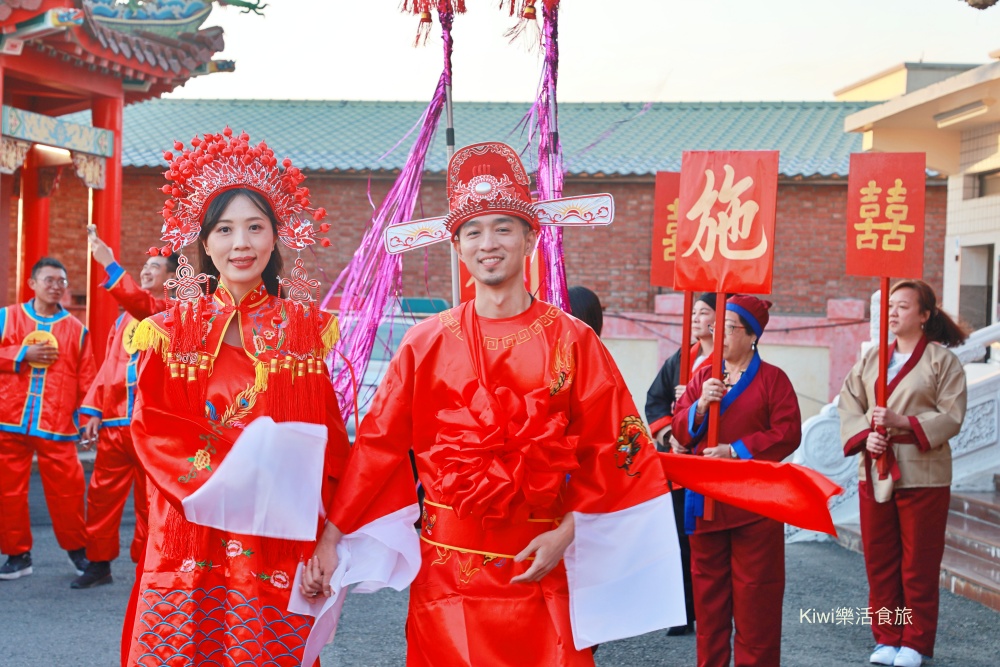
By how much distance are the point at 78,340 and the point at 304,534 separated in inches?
168

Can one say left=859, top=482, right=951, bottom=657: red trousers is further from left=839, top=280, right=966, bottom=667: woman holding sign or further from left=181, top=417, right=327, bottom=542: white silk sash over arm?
left=181, top=417, right=327, bottom=542: white silk sash over arm

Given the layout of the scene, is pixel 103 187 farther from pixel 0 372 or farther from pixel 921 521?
pixel 921 521

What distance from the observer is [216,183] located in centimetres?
300

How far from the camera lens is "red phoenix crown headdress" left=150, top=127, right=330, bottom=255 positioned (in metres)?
2.99

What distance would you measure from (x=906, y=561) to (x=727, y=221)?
1888 mm

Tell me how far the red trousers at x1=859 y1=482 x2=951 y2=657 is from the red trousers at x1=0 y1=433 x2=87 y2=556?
4.27 metres

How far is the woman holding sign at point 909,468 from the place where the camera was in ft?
15.5

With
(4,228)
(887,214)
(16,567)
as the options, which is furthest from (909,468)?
(4,228)

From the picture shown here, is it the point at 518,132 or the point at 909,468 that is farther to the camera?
the point at 518,132

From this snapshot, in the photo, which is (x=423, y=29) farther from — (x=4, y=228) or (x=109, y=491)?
(x=4, y=228)

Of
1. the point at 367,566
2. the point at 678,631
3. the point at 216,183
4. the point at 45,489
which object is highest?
the point at 216,183

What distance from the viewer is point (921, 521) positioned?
476 cm

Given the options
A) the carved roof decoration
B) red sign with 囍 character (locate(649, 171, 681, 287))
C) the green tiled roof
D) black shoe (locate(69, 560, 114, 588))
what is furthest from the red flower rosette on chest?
the green tiled roof

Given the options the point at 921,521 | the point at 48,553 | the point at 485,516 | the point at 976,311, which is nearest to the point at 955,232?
the point at 976,311
